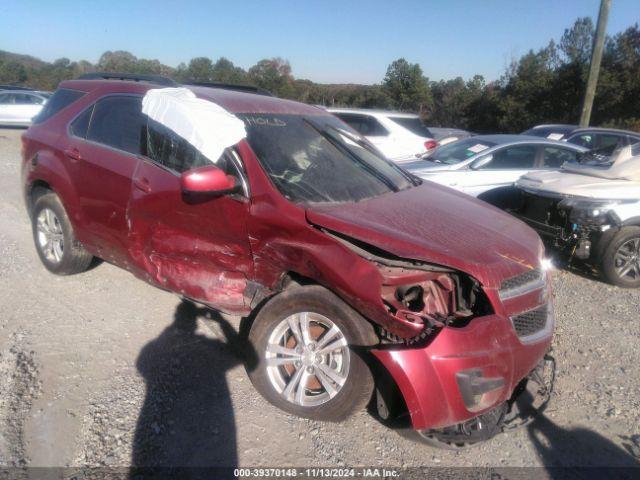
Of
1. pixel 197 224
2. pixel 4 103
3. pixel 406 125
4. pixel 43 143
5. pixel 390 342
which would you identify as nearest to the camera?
pixel 390 342

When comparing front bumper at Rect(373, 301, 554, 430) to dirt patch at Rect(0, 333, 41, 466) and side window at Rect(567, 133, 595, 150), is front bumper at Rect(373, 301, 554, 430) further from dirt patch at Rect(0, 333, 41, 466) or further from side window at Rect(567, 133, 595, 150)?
side window at Rect(567, 133, 595, 150)

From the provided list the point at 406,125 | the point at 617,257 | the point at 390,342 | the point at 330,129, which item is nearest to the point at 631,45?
the point at 406,125

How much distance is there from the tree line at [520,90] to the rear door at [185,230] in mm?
18171

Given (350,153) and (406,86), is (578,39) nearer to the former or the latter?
(406,86)

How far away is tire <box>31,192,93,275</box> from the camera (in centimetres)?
457

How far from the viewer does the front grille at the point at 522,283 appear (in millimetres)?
2806

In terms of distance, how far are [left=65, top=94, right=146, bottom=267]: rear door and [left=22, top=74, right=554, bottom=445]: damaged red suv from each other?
2 cm

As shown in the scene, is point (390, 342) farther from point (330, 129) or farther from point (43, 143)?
point (43, 143)

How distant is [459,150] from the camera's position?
26.5 feet

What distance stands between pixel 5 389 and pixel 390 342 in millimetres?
2378

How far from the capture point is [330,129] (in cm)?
421

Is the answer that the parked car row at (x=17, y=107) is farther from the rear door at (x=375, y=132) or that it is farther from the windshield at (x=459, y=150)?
the windshield at (x=459, y=150)


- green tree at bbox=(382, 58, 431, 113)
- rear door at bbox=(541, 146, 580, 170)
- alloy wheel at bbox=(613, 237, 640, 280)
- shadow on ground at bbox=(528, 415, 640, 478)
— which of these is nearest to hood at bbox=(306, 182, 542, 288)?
shadow on ground at bbox=(528, 415, 640, 478)

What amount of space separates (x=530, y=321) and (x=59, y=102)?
14.8 ft
